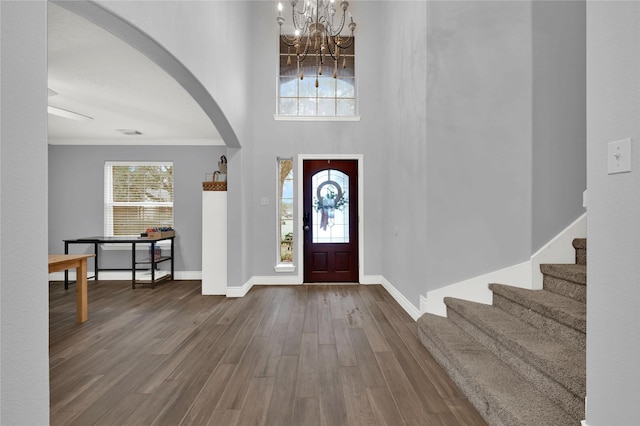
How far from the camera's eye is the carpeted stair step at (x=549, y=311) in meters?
1.85

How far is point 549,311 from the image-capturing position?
2045 mm

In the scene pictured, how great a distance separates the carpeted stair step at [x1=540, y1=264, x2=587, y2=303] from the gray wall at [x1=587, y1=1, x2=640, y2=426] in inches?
38.3

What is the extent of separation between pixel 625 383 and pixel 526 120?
7.79ft

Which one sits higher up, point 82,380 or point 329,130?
point 329,130

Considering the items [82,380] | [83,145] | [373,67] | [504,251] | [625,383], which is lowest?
[82,380]

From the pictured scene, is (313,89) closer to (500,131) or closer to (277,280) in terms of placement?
(277,280)

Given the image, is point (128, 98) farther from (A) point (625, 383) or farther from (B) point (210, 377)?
(A) point (625, 383)

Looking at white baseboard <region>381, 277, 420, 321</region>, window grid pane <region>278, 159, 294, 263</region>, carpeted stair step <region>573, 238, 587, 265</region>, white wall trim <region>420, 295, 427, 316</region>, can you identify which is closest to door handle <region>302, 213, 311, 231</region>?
window grid pane <region>278, 159, 294, 263</region>

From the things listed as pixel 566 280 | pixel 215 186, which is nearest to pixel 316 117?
pixel 215 186

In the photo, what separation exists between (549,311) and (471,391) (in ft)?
2.38

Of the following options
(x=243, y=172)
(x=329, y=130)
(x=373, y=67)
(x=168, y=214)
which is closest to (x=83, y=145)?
(x=168, y=214)

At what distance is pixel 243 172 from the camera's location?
4.68 metres

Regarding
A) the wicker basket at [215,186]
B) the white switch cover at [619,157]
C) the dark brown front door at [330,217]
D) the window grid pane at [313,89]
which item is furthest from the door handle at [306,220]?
the white switch cover at [619,157]

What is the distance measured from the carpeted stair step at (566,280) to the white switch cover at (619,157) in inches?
49.6
